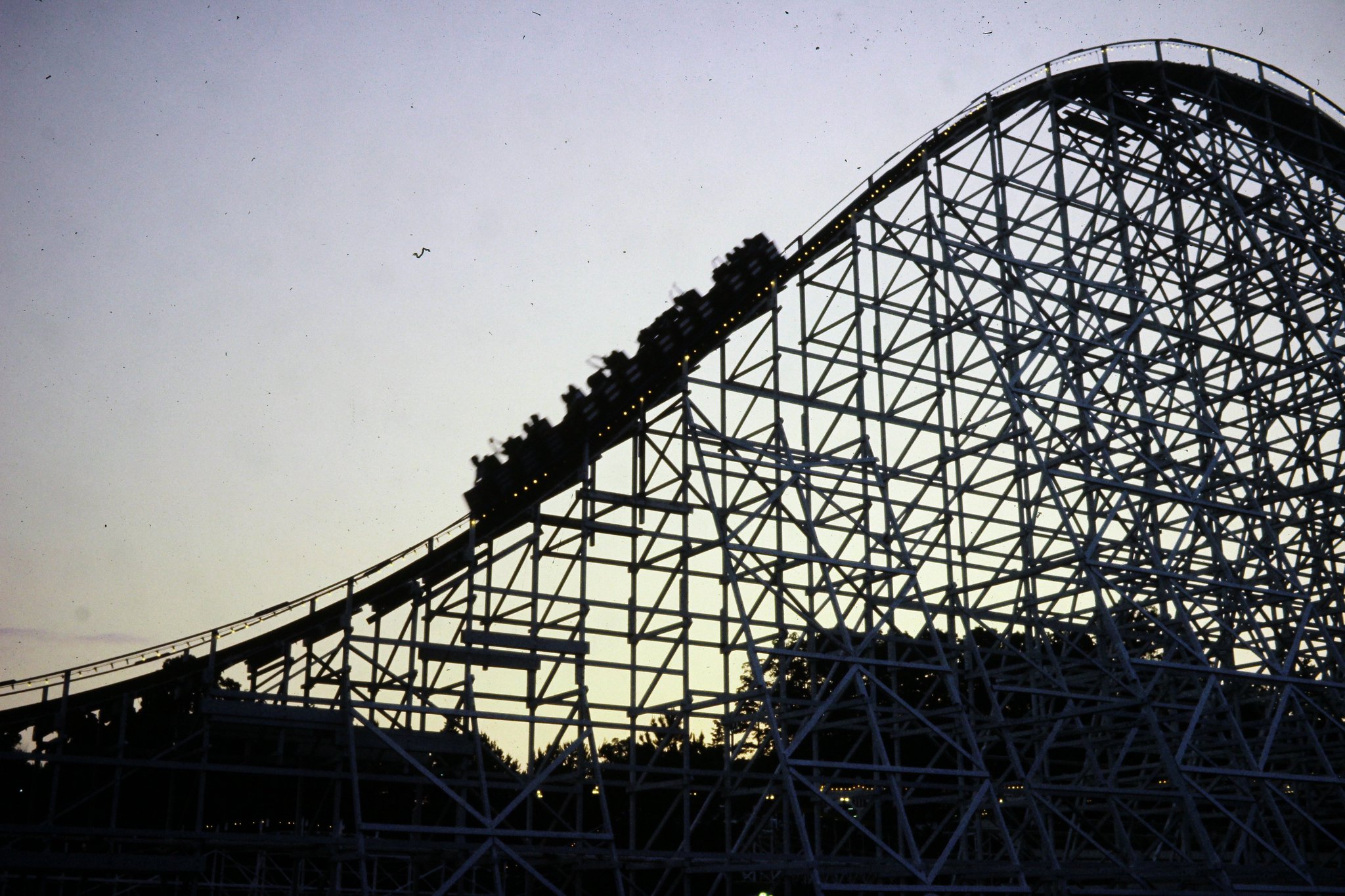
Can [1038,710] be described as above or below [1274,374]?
below

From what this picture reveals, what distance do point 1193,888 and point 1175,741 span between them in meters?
3.15

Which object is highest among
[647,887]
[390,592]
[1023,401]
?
[1023,401]

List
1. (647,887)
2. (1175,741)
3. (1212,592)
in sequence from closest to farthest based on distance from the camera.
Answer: (1212,592)
(1175,741)
(647,887)

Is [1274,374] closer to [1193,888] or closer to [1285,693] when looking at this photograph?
[1285,693]

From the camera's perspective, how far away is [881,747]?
570 inches

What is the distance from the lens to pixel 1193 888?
16078mm

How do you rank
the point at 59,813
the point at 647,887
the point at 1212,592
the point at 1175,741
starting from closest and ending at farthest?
the point at 59,813 < the point at 1212,592 < the point at 1175,741 < the point at 647,887

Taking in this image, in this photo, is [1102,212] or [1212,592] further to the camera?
[1102,212]

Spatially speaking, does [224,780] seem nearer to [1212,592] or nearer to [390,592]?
[390,592]

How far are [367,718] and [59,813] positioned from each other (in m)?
3.41

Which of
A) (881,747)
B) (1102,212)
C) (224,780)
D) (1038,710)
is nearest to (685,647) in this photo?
(881,747)

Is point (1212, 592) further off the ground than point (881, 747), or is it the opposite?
point (1212, 592)

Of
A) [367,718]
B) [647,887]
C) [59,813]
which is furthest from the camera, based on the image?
[647,887]

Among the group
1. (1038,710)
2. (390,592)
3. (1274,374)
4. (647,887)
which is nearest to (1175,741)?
(1038,710)
